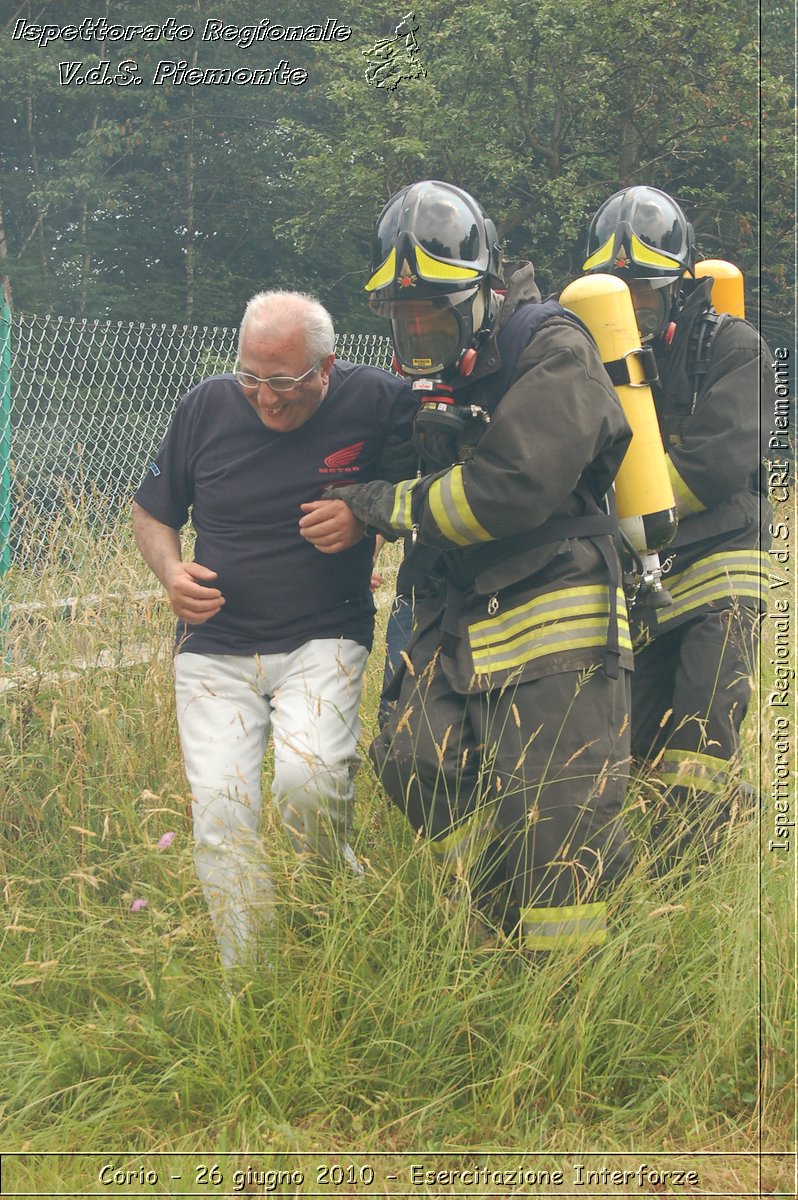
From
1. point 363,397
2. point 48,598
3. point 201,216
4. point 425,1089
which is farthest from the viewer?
point 201,216

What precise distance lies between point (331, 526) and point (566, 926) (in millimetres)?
1284

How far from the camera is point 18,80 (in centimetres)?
2159

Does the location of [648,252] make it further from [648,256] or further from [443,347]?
[443,347]

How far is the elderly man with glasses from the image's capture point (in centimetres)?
356

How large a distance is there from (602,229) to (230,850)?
108 inches

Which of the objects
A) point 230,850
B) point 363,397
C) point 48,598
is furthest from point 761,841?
point 48,598

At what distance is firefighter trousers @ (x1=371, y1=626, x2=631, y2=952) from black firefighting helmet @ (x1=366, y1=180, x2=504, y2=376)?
85 cm

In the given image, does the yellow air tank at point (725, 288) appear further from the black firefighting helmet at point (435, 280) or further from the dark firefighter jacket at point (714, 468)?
the black firefighting helmet at point (435, 280)

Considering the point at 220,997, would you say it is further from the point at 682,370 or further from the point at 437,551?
the point at 682,370

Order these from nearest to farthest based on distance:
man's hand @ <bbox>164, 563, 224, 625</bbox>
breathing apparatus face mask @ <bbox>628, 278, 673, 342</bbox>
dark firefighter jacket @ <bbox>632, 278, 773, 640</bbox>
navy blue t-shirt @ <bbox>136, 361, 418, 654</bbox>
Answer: man's hand @ <bbox>164, 563, 224, 625</bbox> → navy blue t-shirt @ <bbox>136, 361, 418, 654</bbox> → dark firefighter jacket @ <bbox>632, 278, 773, 640</bbox> → breathing apparatus face mask @ <bbox>628, 278, 673, 342</bbox>

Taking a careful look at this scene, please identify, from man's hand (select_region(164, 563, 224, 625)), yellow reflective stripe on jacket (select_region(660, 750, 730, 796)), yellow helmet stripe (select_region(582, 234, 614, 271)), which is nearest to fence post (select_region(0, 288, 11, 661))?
man's hand (select_region(164, 563, 224, 625))

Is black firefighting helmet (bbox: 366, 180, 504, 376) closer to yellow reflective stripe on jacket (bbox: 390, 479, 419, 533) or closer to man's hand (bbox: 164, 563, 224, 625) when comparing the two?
yellow reflective stripe on jacket (bbox: 390, 479, 419, 533)

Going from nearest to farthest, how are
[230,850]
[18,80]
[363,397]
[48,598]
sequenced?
1. [230,850]
2. [363,397]
3. [48,598]
4. [18,80]

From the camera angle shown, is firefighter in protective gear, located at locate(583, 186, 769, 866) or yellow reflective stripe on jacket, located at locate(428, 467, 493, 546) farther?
firefighter in protective gear, located at locate(583, 186, 769, 866)
